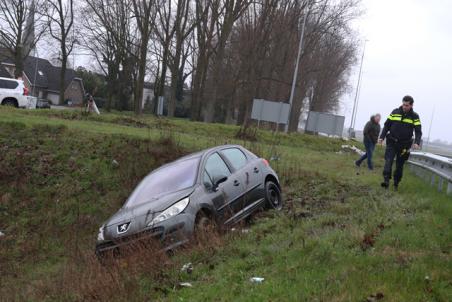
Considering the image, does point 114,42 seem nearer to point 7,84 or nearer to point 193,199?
point 7,84

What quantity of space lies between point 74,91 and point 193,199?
248ft

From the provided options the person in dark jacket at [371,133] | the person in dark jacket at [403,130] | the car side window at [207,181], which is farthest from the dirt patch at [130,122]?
the car side window at [207,181]

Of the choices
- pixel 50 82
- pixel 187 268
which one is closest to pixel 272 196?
pixel 187 268

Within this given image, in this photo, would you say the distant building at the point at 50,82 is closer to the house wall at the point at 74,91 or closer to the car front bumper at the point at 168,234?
the house wall at the point at 74,91

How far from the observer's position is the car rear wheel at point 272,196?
380 inches

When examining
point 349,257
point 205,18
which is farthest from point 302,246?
point 205,18

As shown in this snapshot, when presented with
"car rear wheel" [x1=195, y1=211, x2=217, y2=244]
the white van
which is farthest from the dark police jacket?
the white van

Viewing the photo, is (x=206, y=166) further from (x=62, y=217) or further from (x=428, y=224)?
(x=62, y=217)

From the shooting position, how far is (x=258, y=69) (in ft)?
132

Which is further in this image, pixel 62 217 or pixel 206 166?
pixel 62 217

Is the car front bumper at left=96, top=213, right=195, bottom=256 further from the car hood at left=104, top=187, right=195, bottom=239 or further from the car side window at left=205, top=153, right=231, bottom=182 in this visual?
the car side window at left=205, top=153, right=231, bottom=182

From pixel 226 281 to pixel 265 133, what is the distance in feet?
72.7

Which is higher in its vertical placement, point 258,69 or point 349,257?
point 258,69

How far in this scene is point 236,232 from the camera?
25.0ft
